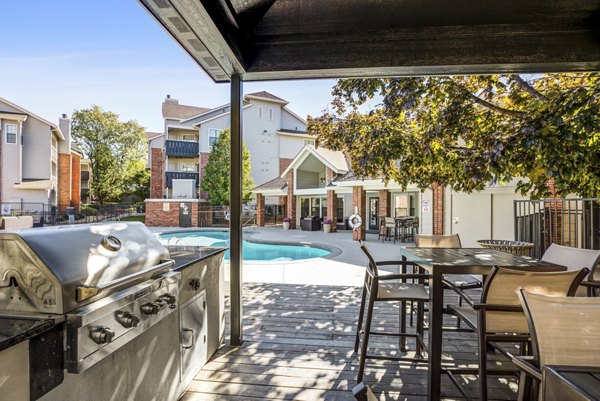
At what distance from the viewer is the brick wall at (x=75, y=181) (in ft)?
10.2

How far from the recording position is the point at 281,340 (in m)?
3.59

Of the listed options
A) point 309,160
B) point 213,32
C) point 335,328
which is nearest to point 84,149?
point 213,32

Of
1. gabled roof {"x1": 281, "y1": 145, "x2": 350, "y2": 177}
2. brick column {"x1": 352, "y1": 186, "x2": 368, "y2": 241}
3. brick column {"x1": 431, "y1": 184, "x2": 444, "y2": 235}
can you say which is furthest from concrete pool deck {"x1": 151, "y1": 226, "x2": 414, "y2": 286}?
gabled roof {"x1": 281, "y1": 145, "x2": 350, "y2": 177}

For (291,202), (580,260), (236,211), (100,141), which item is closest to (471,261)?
(580,260)

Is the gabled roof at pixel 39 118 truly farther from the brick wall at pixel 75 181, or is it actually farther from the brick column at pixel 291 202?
the brick column at pixel 291 202

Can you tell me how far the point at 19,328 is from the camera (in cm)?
118

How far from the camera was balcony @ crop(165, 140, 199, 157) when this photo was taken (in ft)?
74.3

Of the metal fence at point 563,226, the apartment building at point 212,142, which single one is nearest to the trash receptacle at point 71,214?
the metal fence at point 563,226

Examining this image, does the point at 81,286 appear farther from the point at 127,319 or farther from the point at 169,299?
the point at 169,299

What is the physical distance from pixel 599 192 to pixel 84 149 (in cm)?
730

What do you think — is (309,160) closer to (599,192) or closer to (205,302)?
(599,192)

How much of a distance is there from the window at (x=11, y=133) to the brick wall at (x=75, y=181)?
2.88ft

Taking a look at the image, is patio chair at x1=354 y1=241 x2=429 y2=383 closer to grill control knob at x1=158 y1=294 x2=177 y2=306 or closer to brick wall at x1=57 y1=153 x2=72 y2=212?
grill control knob at x1=158 y1=294 x2=177 y2=306

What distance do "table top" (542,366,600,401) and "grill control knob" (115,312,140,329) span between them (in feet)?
6.23
